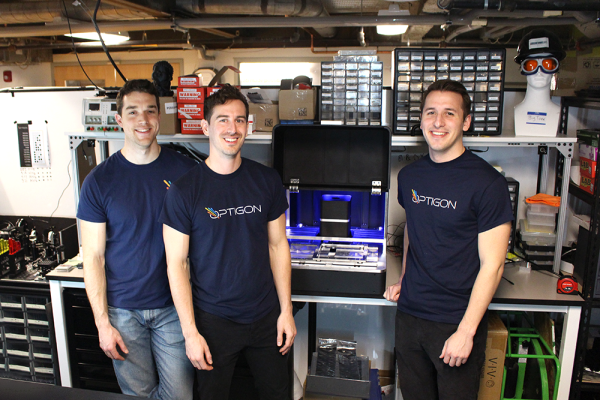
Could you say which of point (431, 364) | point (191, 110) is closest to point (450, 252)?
point (431, 364)

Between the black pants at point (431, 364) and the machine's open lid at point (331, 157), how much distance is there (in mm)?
660

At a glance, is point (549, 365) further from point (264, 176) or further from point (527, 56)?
point (264, 176)

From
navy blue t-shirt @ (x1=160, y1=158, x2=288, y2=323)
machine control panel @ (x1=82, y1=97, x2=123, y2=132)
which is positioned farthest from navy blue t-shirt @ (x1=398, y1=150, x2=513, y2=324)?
machine control panel @ (x1=82, y1=97, x2=123, y2=132)

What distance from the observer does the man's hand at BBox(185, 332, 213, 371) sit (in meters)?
1.50

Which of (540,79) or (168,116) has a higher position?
(540,79)

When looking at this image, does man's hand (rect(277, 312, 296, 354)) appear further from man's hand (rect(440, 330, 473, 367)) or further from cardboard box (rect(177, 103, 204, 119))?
cardboard box (rect(177, 103, 204, 119))

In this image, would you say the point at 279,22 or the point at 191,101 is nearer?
the point at 191,101

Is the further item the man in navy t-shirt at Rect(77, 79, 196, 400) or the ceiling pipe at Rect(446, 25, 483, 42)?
the ceiling pipe at Rect(446, 25, 483, 42)

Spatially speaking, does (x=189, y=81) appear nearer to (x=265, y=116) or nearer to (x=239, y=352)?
(x=265, y=116)

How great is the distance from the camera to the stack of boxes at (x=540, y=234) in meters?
2.16

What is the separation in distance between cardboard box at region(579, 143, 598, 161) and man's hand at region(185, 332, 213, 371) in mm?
1770

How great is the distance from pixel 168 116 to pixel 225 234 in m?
0.92

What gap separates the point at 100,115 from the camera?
87.9 inches

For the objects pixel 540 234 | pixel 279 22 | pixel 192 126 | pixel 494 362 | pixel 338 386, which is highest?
pixel 279 22
